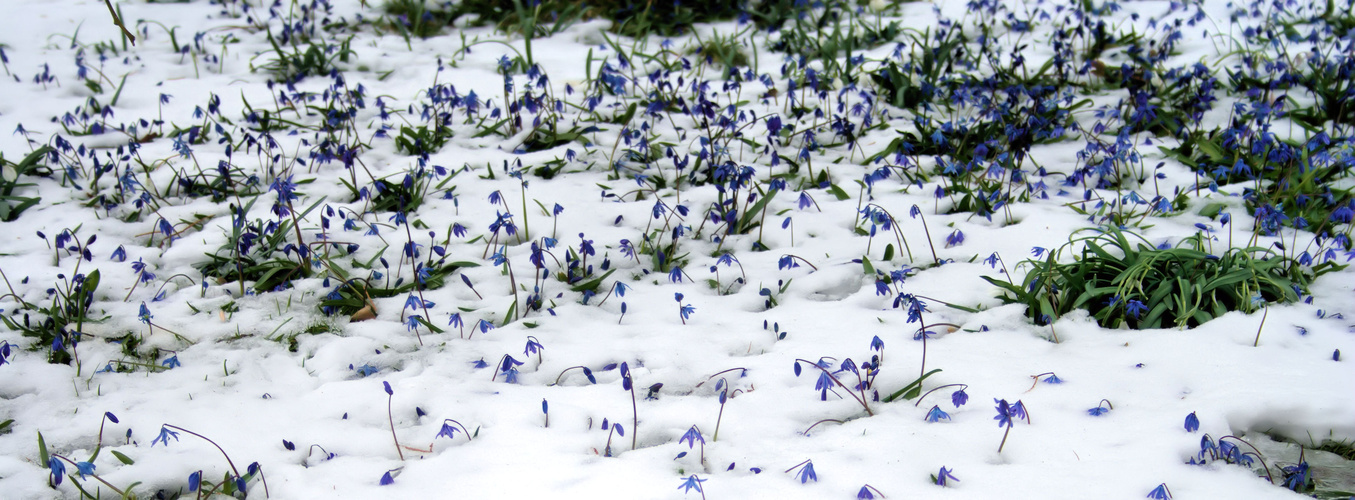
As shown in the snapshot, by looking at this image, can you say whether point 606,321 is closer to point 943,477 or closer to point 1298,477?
point 943,477

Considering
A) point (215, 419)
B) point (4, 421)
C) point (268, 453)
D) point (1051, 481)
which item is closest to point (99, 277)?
point (4, 421)

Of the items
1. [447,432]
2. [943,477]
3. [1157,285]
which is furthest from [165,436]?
[1157,285]

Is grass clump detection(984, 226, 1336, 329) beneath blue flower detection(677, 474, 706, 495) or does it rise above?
above

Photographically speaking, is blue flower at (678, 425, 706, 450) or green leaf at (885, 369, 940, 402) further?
green leaf at (885, 369, 940, 402)

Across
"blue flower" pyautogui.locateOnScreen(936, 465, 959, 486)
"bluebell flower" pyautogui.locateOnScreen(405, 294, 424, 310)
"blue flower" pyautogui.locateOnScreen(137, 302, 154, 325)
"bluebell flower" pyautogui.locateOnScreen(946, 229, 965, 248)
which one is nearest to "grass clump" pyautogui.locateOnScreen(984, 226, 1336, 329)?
"bluebell flower" pyautogui.locateOnScreen(946, 229, 965, 248)

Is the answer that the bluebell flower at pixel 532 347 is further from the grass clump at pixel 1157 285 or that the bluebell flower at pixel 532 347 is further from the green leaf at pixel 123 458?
the grass clump at pixel 1157 285

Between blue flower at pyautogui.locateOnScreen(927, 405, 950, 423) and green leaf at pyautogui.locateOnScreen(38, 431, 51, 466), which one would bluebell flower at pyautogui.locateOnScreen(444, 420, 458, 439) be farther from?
blue flower at pyautogui.locateOnScreen(927, 405, 950, 423)

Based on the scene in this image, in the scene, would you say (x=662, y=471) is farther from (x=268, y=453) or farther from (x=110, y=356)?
(x=110, y=356)
